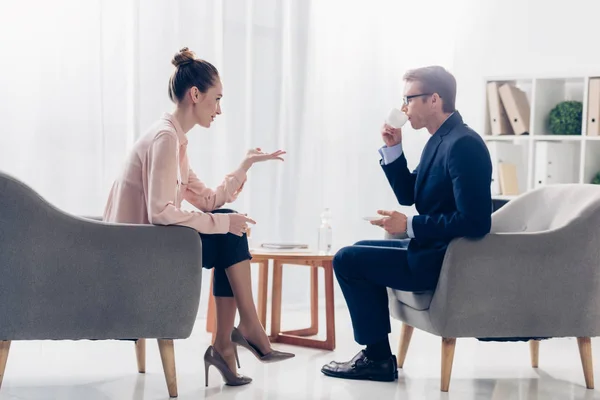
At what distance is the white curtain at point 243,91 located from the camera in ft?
12.8

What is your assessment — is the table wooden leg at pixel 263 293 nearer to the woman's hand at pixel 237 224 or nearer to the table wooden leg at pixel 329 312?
the table wooden leg at pixel 329 312

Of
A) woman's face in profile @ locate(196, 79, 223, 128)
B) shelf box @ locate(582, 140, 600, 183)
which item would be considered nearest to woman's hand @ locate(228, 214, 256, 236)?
woman's face in profile @ locate(196, 79, 223, 128)

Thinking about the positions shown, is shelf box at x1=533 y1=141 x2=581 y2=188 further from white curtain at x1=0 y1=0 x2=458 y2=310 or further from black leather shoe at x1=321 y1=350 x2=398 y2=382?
black leather shoe at x1=321 y1=350 x2=398 y2=382

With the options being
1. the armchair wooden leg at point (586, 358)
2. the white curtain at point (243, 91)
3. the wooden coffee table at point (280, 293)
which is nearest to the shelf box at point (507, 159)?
the white curtain at point (243, 91)

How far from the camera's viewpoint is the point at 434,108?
3086 millimetres

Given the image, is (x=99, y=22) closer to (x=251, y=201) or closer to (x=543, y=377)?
(x=251, y=201)

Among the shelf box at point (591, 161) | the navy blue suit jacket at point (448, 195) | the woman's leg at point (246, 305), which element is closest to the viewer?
the navy blue suit jacket at point (448, 195)

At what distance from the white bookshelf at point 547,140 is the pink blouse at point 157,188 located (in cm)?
224

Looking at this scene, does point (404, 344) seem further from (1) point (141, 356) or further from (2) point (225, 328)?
(1) point (141, 356)

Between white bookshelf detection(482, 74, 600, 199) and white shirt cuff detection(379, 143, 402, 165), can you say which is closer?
white shirt cuff detection(379, 143, 402, 165)

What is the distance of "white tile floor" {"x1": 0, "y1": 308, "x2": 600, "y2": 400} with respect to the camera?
9.71 ft

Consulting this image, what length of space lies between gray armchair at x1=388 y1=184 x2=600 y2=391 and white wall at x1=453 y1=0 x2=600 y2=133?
184 cm

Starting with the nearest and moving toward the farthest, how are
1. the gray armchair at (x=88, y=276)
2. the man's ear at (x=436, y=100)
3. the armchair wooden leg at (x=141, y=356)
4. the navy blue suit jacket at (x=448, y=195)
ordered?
the gray armchair at (x=88, y=276) < the navy blue suit jacket at (x=448, y=195) < the man's ear at (x=436, y=100) < the armchair wooden leg at (x=141, y=356)

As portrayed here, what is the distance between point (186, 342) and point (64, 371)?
2.37ft
